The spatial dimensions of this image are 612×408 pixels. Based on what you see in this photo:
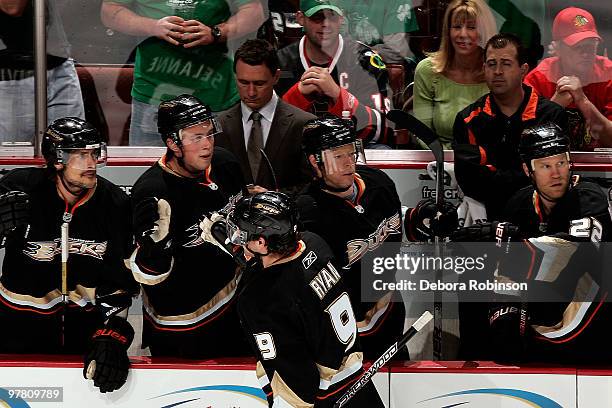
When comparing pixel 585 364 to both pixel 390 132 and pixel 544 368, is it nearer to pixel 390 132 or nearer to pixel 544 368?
pixel 544 368

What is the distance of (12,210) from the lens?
3.62m

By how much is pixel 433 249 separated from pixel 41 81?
1.59 m

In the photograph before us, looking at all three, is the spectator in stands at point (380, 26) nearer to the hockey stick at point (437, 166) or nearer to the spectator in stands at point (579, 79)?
the hockey stick at point (437, 166)

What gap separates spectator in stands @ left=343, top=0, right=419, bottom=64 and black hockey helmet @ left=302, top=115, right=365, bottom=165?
66 centimetres

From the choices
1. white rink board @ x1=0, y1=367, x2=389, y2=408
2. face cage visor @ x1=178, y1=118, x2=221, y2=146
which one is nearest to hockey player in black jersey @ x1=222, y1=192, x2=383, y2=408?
white rink board @ x1=0, y1=367, x2=389, y2=408

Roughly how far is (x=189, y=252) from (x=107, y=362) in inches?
17.7

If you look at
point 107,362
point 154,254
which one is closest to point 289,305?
point 154,254

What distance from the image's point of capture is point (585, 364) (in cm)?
371

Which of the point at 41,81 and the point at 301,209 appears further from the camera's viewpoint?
the point at 41,81

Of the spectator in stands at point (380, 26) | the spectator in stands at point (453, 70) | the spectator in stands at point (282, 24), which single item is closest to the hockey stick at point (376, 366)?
the spectator in stands at point (453, 70)

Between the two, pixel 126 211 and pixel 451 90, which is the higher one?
pixel 451 90

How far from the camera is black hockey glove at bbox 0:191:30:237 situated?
11.8 feet

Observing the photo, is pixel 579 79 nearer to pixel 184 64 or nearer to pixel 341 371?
pixel 184 64

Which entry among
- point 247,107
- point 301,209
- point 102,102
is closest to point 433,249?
point 301,209
